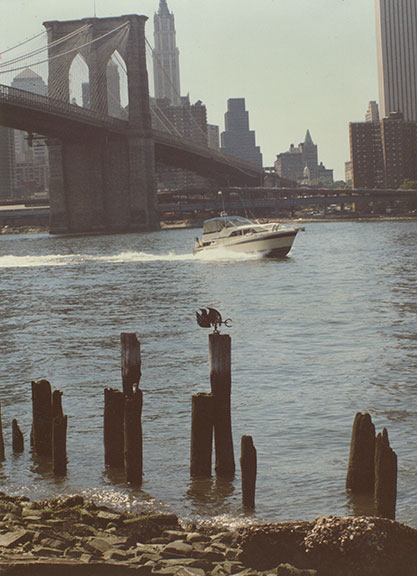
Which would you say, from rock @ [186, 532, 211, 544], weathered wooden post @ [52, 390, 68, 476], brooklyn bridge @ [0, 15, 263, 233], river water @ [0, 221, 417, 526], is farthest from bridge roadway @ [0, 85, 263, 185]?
rock @ [186, 532, 211, 544]

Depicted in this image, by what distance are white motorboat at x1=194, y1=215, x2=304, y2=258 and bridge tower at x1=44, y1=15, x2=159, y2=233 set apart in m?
66.5

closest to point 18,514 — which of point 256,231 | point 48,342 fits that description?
point 48,342

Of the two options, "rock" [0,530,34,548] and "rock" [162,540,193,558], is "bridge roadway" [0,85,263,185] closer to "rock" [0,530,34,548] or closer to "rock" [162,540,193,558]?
"rock" [0,530,34,548]

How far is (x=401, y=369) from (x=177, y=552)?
10.7 meters

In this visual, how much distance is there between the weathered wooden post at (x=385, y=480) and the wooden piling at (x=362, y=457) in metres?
0.65

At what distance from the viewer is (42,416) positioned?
11.8 m

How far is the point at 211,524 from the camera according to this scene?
9391mm

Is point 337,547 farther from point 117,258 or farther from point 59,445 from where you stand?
point 117,258

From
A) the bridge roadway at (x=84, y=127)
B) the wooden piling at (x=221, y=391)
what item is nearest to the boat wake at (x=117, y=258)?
the bridge roadway at (x=84, y=127)

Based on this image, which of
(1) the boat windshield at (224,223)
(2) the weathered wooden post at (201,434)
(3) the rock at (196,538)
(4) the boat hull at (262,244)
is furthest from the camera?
(1) the boat windshield at (224,223)

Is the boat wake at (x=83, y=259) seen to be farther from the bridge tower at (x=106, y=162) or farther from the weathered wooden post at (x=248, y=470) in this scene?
the bridge tower at (x=106, y=162)

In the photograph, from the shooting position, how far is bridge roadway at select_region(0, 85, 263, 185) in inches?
3587

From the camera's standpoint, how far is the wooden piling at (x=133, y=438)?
34.6ft

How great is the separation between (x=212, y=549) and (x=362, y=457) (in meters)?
2.43
